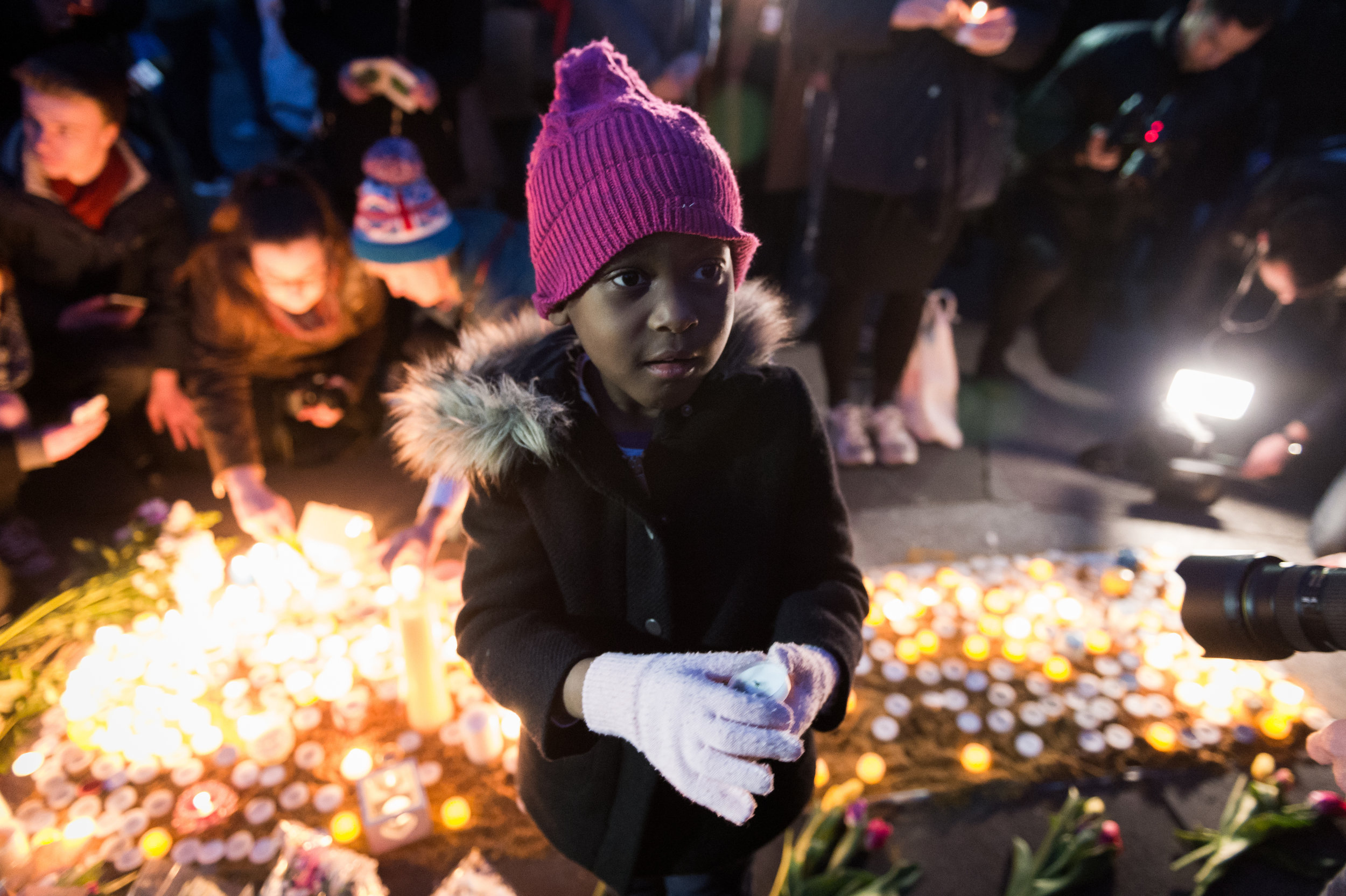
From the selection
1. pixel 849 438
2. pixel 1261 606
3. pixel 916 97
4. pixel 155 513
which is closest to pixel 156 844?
pixel 155 513

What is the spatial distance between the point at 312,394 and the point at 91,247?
2.92 feet

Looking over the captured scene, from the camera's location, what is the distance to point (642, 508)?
104 centimetres

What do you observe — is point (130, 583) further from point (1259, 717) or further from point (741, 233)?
point (1259, 717)

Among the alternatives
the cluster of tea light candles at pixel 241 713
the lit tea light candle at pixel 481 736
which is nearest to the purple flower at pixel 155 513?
the cluster of tea light candles at pixel 241 713

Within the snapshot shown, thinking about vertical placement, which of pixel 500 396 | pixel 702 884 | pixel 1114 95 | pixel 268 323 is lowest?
pixel 702 884

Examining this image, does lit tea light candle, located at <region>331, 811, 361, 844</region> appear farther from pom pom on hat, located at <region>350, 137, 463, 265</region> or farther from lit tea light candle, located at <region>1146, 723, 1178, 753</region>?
lit tea light candle, located at <region>1146, 723, 1178, 753</region>

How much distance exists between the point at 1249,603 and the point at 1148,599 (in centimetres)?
174

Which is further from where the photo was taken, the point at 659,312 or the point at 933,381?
the point at 933,381

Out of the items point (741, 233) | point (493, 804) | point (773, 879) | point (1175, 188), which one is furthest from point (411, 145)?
point (1175, 188)

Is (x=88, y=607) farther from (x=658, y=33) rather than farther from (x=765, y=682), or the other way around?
(x=658, y=33)

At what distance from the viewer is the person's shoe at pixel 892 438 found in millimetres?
3518

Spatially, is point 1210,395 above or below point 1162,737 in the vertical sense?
above

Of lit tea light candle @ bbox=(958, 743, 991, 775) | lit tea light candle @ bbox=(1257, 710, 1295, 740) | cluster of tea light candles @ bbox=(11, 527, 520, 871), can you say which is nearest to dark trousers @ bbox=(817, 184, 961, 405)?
lit tea light candle @ bbox=(958, 743, 991, 775)

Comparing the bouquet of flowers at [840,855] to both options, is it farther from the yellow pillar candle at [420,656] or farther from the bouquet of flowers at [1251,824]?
the yellow pillar candle at [420,656]
